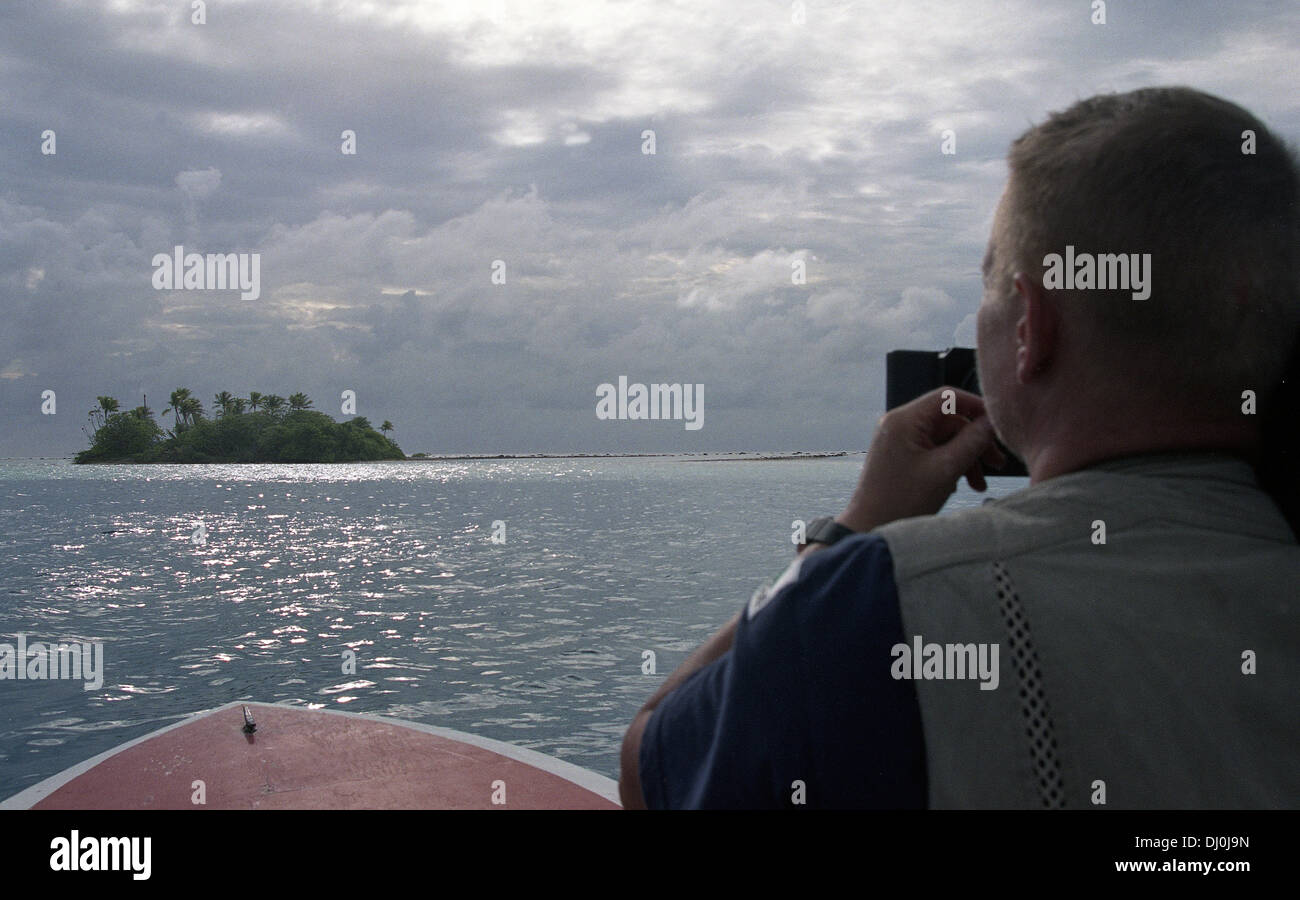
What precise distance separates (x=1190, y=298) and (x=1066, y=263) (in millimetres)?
118

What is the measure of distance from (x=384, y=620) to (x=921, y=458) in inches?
705

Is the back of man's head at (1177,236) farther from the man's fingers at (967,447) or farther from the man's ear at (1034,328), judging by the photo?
the man's fingers at (967,447)

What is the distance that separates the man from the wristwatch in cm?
13

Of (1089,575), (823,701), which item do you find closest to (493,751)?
(823,701)

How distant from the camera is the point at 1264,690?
2.56 ft

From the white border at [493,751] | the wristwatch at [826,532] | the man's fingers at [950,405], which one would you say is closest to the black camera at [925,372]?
the man's fingers at [950,405]

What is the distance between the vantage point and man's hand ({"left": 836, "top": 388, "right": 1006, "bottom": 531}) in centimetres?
104

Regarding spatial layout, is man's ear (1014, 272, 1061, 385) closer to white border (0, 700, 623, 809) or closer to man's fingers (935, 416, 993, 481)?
man's fingers (935, 416, 993, 481)

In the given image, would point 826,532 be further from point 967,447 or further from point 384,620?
point 384,620

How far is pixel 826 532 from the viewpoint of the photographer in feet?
3.23
